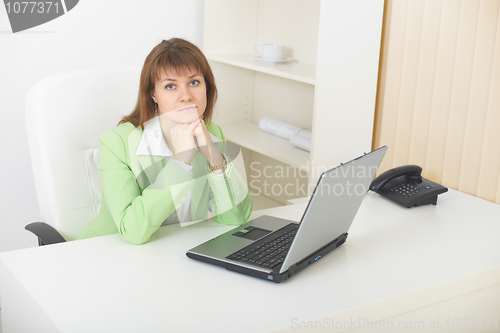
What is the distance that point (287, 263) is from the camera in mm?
950

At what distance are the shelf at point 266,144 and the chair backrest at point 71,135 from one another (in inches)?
30.3

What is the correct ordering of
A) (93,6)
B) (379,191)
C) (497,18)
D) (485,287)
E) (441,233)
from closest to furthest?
(485,287), (441,233), (497,18), (379,191), (93,6)

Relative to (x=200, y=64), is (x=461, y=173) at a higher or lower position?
lower

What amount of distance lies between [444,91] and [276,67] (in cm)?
81

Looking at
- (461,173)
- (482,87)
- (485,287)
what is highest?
(482,87)

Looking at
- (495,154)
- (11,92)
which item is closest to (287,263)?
(495,154)

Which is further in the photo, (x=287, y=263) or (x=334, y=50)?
(x=334, y=50)

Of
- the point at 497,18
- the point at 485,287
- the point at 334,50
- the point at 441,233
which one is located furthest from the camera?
the point at 334,50

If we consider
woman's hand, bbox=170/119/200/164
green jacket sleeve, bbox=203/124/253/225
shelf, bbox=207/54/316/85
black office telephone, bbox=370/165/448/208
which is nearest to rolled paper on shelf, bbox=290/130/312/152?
shelf, bbox=207/54/316/85

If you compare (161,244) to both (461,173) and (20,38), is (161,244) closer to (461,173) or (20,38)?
(461,173)

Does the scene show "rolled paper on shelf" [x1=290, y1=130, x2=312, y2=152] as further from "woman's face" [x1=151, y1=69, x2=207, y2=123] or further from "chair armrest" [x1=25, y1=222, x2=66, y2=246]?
"chair armrest" [x1=25, y1=222, x2=66, y2=246]

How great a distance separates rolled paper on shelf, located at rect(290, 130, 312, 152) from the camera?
2.12m

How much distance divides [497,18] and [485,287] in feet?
2.41

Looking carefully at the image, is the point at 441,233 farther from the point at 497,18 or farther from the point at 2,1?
the point at 2,1
